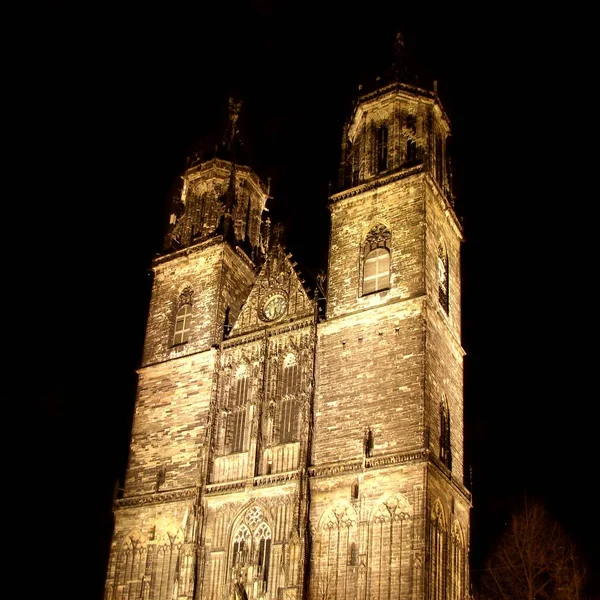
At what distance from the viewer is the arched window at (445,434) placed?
33844 mm

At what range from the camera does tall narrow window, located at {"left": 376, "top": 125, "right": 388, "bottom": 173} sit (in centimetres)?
3975

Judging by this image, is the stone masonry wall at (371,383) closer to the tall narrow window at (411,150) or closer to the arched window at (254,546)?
the arched window at (254,546)

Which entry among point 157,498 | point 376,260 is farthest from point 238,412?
point 376,260

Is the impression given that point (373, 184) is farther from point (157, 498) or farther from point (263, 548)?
point (157, 498)

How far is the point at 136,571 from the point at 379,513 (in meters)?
10.7

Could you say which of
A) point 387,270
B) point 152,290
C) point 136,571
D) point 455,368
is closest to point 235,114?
point 152,290

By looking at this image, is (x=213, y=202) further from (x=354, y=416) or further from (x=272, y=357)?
(x=354, y=416)

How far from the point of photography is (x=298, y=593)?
31406 mm

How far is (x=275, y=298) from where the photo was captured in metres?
39.2

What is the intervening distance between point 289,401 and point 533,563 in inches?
421

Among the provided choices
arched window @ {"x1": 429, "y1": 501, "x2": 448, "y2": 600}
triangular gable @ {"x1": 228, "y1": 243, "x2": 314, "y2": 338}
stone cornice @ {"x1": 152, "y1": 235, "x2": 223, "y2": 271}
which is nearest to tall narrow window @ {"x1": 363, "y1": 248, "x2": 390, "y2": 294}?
triangular gable @ {"x1": 228, "y1": 243, "x2": 314, "y2": 338}

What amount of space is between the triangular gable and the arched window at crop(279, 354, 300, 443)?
80.6 inches

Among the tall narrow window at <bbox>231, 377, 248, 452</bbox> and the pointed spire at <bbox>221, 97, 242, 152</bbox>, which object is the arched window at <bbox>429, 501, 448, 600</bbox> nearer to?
the tall narrow window at <bbox>231, 377, 248, 452</bbox>

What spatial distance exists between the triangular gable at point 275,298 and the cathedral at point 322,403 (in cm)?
9
